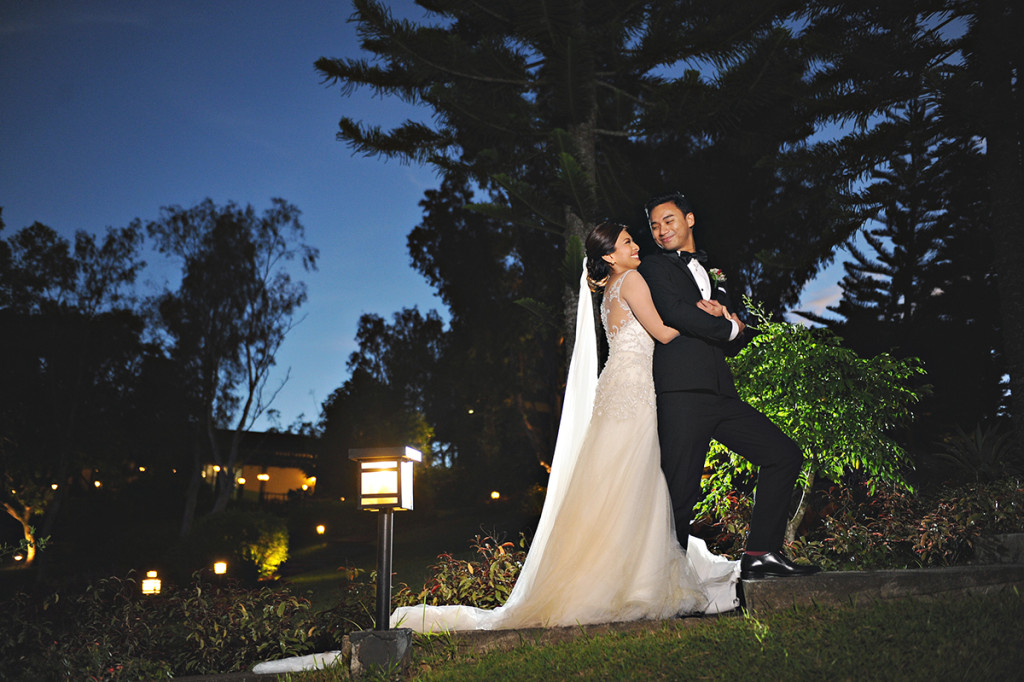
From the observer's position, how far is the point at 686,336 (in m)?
3.49

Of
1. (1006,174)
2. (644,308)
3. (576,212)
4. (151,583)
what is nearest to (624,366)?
(644,308)

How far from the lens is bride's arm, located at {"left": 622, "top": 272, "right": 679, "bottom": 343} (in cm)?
355

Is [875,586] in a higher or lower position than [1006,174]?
lower

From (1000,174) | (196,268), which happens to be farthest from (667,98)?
Result: (196,268)

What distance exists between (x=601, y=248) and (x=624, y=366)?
0.64 metres

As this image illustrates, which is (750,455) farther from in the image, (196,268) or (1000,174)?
(196,268)

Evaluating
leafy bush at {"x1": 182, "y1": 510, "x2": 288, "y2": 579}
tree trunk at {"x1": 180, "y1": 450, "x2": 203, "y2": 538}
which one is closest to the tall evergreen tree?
leafy bush at {"x1": 182, "y1": 510, "x2": 288, "y2": 579}

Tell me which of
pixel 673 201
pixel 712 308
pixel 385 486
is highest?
pixel 673 201

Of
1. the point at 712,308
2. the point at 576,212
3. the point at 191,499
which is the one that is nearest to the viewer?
the point at 712,308

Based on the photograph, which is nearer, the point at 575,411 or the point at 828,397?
the point at 575,411

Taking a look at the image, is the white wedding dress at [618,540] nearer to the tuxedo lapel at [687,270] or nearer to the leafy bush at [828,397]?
the tuxedo lapel at [687,270]

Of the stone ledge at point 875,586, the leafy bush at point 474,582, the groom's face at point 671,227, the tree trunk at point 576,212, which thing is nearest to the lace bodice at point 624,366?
the groom's face at point 671,227

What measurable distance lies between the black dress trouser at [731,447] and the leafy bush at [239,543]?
52.5 feet

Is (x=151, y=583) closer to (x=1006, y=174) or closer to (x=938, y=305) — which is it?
(x=1006, y=174)
